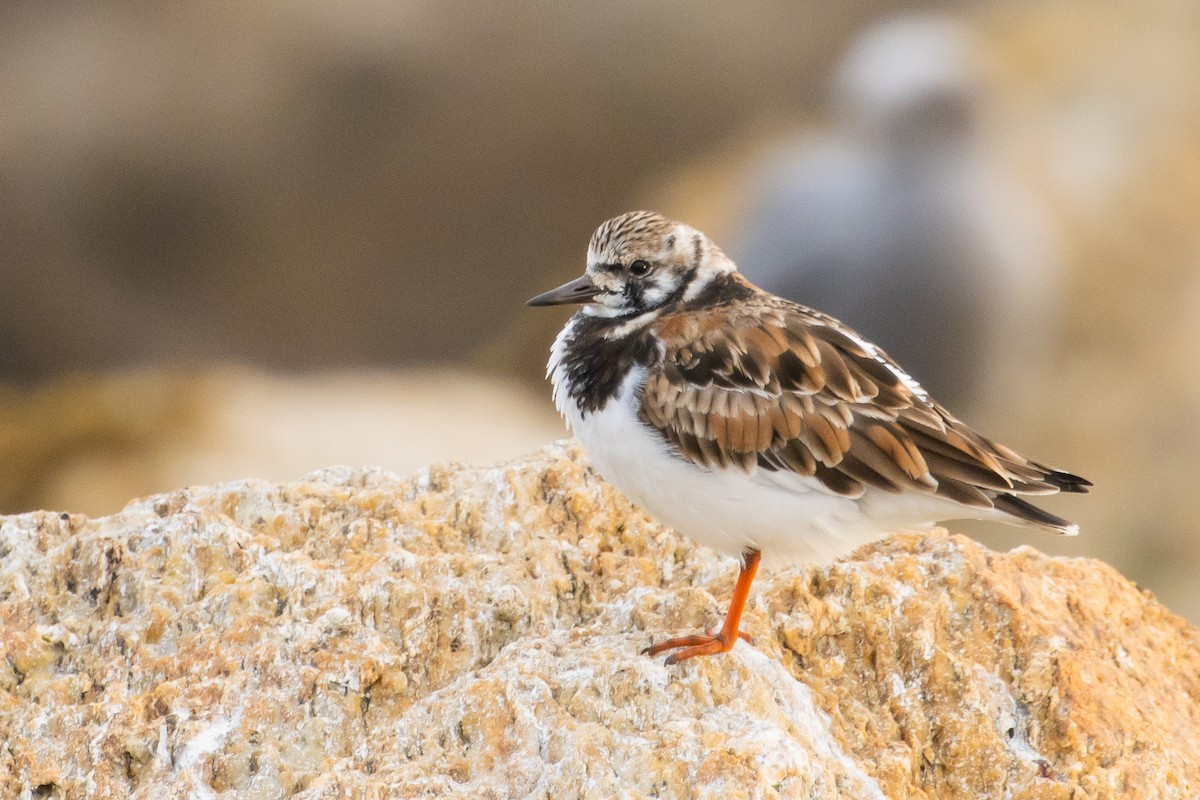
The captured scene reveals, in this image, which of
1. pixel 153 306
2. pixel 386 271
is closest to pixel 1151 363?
pixel 386 271

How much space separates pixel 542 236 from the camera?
940 cm

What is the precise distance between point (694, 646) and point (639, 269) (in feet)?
4.19

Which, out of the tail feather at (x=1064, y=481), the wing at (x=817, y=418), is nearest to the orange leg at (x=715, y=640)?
the wing at (x=817, y=418)

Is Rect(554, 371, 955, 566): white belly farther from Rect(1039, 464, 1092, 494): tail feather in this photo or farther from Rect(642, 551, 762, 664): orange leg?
Rect(1039, 464, 1092, 494): tail feather

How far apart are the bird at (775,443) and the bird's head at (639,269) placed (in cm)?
17

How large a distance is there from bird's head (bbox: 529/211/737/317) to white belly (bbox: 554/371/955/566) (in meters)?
0.51

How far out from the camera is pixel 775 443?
346 cm

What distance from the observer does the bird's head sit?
153 inches

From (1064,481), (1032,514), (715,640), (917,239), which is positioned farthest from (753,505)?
(917,239)

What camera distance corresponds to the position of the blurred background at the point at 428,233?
9.20 m

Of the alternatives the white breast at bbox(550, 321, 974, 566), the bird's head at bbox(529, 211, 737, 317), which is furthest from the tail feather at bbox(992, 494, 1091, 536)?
the bird's head at bbox(529, 211, 737, 317)

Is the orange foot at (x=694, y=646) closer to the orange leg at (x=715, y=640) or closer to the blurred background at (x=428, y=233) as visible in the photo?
the orange leg at (x=715, y=640)

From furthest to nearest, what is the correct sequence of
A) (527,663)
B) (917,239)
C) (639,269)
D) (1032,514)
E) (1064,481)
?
1. (917,239)
2. (639,269)
3. (1064,481)
4. (1032,514)
5. (527,663)

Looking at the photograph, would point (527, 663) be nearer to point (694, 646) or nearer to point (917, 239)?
point (694, 646)
